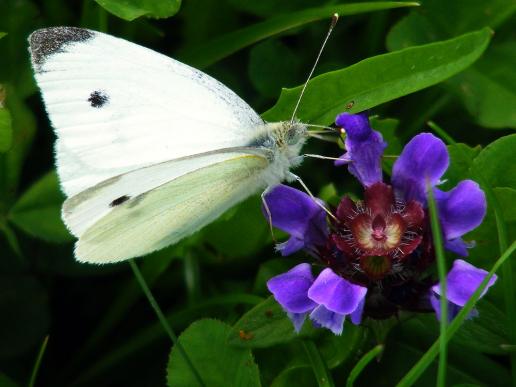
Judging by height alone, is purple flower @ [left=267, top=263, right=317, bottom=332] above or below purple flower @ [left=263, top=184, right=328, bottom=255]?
below

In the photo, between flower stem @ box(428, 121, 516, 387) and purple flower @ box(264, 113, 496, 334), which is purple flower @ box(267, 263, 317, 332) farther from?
flower stem @ box(428, 121, 516, 387)

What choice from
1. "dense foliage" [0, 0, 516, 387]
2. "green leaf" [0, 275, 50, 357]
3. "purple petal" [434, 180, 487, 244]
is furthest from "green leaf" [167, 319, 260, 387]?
"green leaf" [0, 275, 50, 357]

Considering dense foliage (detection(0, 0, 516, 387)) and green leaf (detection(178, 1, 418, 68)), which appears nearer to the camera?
dense foliage (detection(0, 0, 516, 387))

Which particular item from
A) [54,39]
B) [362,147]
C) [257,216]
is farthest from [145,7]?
[362,147]

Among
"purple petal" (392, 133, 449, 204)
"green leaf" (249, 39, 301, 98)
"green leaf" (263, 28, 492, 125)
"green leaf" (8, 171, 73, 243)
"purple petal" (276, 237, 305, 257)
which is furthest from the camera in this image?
"green leaf" (249, 39, 301, 98)

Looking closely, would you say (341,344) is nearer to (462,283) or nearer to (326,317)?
(326,317)

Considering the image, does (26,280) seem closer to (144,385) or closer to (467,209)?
(144,385)
